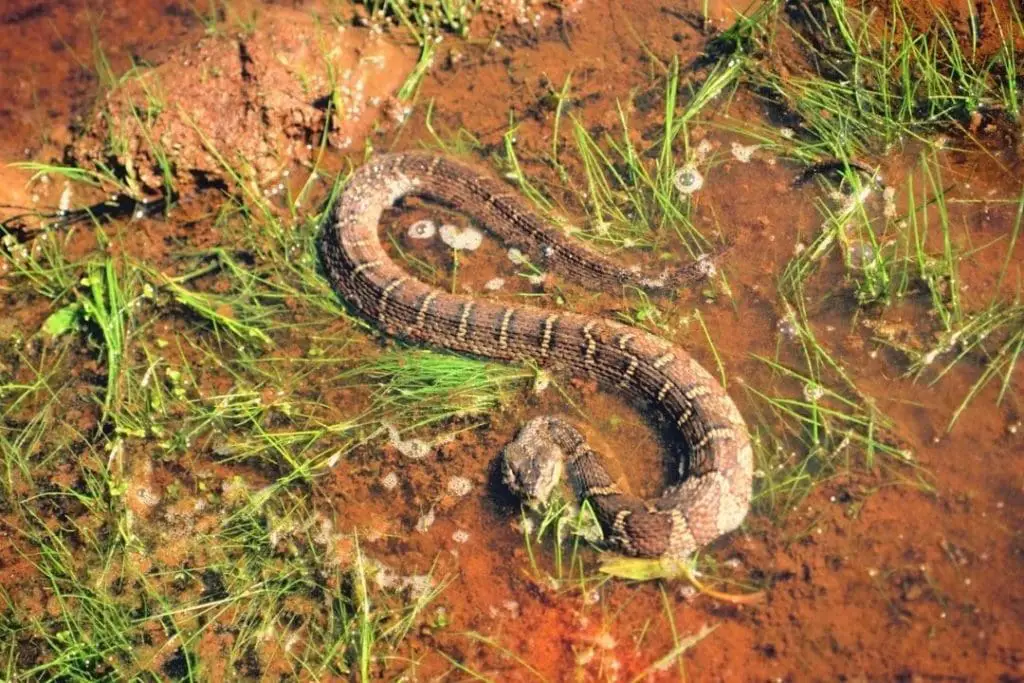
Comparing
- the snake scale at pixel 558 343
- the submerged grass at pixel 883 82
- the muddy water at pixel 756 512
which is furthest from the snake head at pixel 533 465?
the submerged grass at pixel 883 82

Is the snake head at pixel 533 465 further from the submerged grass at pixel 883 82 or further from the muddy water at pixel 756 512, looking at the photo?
the submerged grass at pixel 883 82

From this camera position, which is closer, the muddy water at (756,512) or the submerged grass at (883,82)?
the muddy water at (756,512)

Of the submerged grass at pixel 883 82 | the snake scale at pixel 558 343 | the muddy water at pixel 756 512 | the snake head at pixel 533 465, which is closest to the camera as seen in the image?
the muddy water at pixel 756 512

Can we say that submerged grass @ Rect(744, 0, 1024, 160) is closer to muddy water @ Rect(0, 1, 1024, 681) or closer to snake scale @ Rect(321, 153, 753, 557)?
muddy water @ Rect(0, 1, 1024, 681)

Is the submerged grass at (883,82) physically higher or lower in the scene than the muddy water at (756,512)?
higher

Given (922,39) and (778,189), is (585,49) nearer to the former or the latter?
(778,189)

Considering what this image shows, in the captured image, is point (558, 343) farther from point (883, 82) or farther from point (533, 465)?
point (883, 82)

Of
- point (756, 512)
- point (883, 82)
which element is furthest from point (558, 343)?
point (883, 82)

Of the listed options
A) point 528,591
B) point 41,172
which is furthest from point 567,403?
point 41,172

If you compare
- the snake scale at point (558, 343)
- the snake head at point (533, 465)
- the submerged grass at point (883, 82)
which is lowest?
the snake head at point (533, 465)
